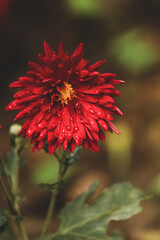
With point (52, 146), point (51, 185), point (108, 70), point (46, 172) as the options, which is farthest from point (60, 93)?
point (108, 70)

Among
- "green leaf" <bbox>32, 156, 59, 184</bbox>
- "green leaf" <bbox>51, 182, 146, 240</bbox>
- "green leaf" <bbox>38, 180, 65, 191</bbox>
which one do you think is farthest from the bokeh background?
"green leaf" <bbox>38, 180, 65, 191</bbox>

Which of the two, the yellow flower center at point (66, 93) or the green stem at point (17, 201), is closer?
the yellow flower center at point (66, 93)

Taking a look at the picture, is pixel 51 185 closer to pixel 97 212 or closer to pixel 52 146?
pixel 52 146

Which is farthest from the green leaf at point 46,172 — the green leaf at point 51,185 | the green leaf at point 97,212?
the green leaf at point 51,185

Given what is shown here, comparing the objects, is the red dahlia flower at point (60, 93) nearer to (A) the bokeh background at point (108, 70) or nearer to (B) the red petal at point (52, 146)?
(B) the red petal at point (52, 146)

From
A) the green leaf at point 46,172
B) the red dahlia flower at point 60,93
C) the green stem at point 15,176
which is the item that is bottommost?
the green leaf at point 46,172

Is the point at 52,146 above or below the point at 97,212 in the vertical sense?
above

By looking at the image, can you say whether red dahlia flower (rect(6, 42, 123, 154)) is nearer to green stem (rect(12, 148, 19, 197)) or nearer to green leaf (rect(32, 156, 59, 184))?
green stem (rect(12, 148, 19, 197))
